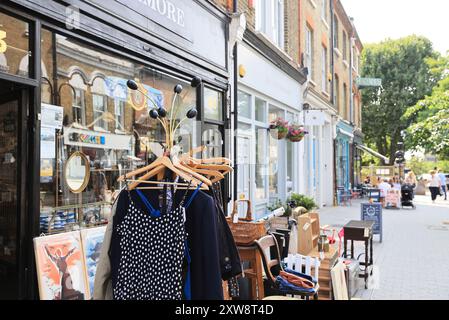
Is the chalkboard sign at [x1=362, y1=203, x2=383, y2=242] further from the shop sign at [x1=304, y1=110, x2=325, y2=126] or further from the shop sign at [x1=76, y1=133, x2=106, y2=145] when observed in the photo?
the shop sign at [x1=76, y1=133, x2=106, y2=145]

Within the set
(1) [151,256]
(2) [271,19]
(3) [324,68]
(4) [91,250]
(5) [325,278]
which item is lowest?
(5) [325,278]

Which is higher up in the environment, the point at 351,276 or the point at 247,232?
the point at 247,232

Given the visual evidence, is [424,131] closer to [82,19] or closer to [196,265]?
[82,19]

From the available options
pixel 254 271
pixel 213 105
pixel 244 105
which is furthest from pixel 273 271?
pixel 244 105

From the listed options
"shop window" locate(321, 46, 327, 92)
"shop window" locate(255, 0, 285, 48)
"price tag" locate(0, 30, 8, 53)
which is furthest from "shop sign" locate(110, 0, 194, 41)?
"shop window" locate(321, 46, 327, 92)

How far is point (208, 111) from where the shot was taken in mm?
7609

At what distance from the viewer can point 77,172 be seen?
14.8 feet

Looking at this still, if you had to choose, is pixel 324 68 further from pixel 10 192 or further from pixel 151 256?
pixel 151 256

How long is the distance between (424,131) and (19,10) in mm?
14578

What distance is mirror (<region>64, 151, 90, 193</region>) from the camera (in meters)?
4.40

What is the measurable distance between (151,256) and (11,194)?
1922 millimetres

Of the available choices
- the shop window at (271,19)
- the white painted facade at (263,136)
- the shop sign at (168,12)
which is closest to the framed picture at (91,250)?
the shop sign at (168,12)
